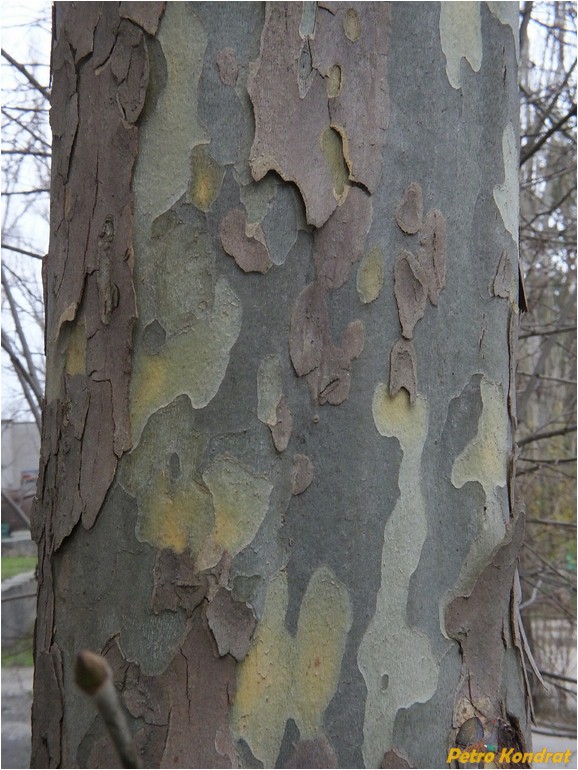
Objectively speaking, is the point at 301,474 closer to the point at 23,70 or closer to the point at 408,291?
the point at 408,291

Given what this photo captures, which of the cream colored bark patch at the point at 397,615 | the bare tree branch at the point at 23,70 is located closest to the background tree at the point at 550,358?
the bare tree branch at the point at 23,70

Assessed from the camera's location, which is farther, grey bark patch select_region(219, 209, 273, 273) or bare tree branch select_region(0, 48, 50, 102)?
bare tree branch select_region(0, 48, 50, 102)

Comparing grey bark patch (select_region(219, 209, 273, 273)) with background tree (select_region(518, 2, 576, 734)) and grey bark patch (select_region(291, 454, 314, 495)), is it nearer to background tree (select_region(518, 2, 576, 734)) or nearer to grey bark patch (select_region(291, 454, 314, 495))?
grey bark patch (select_region(291, 454, 314, 495))

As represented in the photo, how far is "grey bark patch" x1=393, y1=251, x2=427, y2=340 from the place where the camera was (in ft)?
1.81

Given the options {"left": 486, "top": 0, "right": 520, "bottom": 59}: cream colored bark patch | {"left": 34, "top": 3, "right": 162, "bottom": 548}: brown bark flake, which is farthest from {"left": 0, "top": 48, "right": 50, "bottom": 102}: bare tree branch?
{"left": 486, "top": 0, "right": 520, "bottom": 59}: cream colored bark patch

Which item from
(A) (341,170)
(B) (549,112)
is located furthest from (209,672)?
(B) (549,112)

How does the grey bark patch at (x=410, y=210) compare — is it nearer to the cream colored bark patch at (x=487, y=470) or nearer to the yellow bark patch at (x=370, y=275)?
the yellow bark patch at (x=370, y=275)

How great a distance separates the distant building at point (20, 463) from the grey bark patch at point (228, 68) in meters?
2.00

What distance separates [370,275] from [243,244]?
96 millimetres

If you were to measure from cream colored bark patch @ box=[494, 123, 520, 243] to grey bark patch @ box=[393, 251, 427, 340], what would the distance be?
12cm

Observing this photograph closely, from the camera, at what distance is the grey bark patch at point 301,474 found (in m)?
0.52

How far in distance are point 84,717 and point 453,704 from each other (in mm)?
274

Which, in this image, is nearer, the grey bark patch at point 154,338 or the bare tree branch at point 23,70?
the grey bark patch at point 154,338

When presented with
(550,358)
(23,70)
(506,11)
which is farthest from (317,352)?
(550,358)
